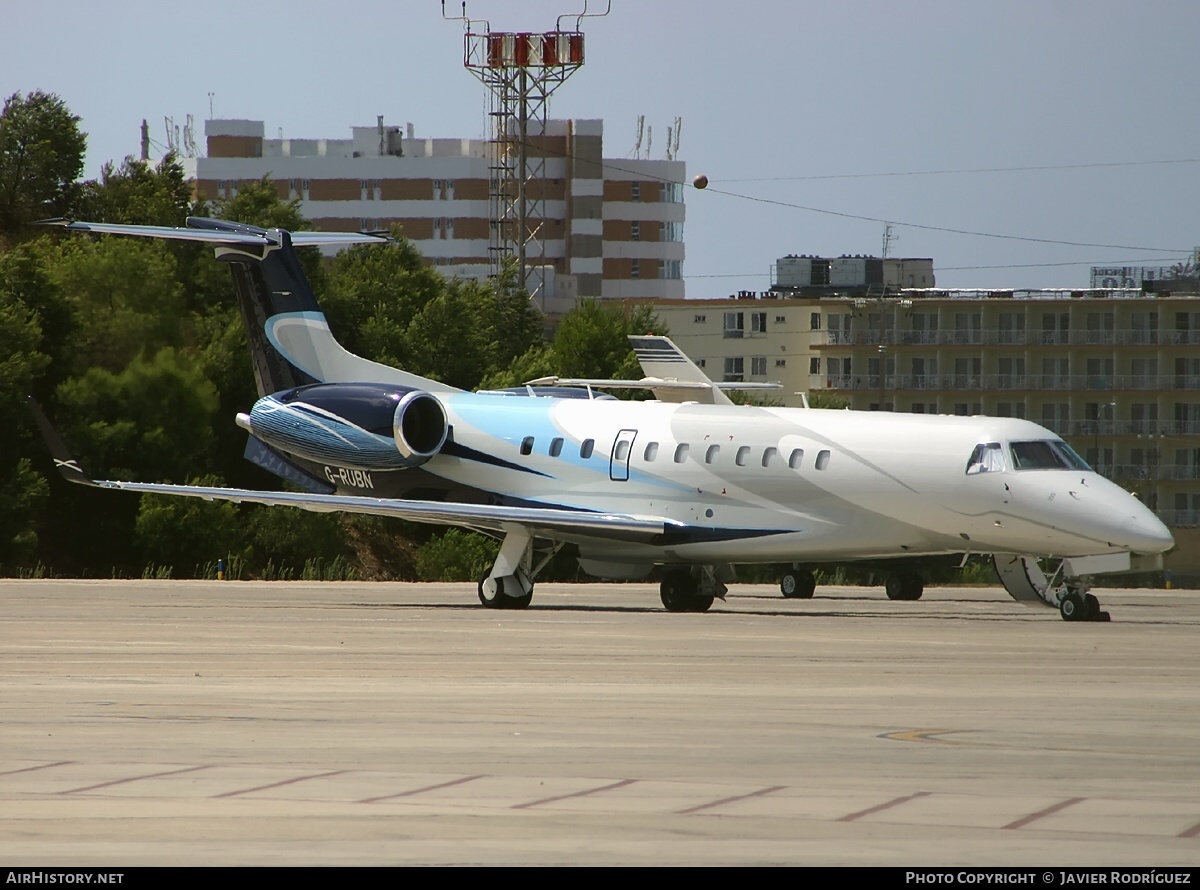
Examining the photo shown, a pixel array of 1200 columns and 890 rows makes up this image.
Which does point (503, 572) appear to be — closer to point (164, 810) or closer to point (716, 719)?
point (716, 719)

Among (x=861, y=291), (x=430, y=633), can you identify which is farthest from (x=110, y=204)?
(x=861, y=291)

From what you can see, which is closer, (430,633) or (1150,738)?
(1150,738)

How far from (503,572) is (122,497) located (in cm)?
2581

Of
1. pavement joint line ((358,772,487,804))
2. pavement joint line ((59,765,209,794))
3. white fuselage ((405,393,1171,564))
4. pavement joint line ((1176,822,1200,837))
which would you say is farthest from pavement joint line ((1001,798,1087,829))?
white fuselage ((405,393,1171,564))

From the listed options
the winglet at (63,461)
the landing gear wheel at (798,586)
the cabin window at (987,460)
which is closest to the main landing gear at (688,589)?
the cabin window at (987,460)

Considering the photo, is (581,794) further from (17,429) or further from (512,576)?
(17,429)

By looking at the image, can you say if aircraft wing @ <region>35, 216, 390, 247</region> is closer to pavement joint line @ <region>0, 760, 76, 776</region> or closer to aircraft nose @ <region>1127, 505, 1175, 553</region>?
aircraft nose @ <region>1127, 505, 1175, 553</region>

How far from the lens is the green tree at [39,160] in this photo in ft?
235

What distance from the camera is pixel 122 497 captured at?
177 ft

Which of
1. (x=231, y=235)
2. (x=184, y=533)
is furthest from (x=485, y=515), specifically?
(x=184, y=533)

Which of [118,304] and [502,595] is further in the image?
[118,304]

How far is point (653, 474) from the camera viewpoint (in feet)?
101

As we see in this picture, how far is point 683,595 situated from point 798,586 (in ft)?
25.4

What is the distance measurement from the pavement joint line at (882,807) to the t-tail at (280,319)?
85.8 ft
